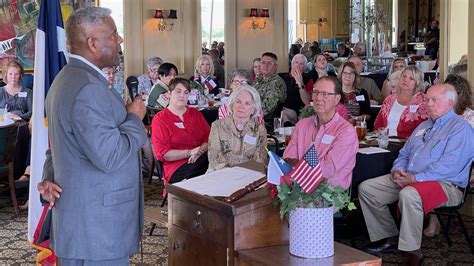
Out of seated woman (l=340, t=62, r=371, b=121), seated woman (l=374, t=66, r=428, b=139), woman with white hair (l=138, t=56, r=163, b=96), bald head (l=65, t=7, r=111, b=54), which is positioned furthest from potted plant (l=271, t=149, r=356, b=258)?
woman with white hair (l=138, t=56, r=163, b=96)

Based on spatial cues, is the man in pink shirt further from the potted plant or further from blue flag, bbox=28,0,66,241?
the potted plant

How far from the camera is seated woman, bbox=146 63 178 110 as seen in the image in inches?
325

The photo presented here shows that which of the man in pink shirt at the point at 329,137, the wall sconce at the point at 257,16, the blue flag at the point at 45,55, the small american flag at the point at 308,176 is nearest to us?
the small american flag at the point at 308,176

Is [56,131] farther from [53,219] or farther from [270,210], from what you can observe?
[270,210]

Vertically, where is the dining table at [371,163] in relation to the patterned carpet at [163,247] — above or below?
above

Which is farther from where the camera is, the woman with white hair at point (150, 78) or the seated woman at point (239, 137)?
the woman with white hair at point (150, 78)

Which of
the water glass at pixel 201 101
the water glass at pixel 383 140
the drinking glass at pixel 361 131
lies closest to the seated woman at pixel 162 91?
the water glass at pixel 201 101

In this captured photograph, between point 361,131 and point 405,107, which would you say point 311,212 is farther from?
point 405,107

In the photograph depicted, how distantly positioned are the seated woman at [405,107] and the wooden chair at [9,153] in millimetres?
3443

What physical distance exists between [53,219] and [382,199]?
300 cm

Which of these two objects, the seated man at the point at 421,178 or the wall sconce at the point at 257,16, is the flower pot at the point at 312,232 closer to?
the seated man at the point at 421,178

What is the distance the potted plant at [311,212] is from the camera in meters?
2.76

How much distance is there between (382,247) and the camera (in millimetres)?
5211

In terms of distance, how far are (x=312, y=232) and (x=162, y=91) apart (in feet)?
19.5
